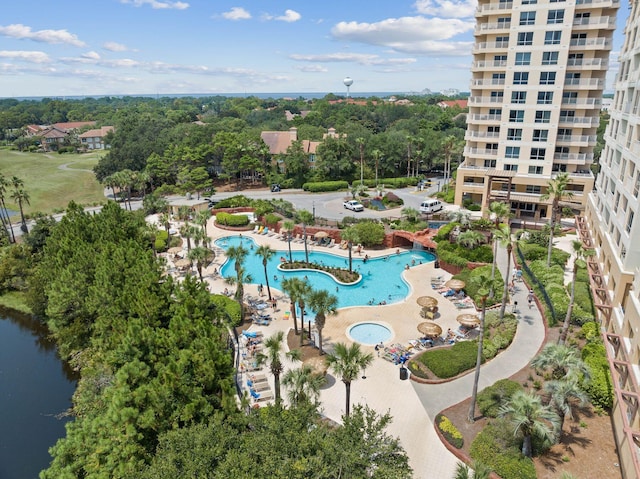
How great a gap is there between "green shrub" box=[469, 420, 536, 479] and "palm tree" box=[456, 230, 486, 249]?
24.6 metres

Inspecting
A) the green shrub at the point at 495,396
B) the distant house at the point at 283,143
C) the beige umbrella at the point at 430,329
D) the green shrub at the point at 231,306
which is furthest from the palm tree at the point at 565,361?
the distant house at the point at 283,143

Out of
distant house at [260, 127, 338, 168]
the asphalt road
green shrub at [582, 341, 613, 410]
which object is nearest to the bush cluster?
the asphalt road

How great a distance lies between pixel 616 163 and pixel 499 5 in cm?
3075

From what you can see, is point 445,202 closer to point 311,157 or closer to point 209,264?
point 311,157

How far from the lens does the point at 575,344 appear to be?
28.2 meters

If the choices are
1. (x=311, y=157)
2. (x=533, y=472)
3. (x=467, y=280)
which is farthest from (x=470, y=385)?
(x=311, y=157)

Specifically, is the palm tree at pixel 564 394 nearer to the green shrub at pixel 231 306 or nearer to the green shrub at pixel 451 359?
the green shrub at pixel 451 359

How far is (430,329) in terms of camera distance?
31734 millimetres

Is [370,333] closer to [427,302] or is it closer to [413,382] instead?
[427,302]

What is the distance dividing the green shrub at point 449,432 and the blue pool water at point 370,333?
9.58 meters

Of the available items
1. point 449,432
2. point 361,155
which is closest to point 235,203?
point 361,155

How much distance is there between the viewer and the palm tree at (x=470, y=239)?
44281mm

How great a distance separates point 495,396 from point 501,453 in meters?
3.78

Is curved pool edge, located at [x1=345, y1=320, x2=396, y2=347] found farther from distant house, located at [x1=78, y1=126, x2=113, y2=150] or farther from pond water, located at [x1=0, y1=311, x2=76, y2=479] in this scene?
distant house, located at [x1=78, y1=126, x2=113, y2=150]
